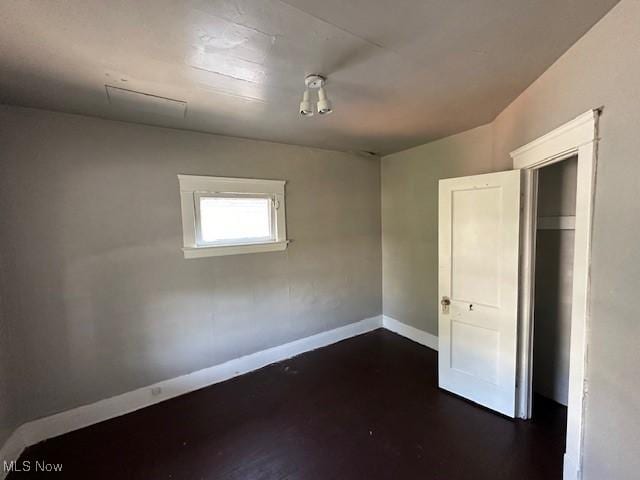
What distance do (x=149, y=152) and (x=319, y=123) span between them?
1510mm

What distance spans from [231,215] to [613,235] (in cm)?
276

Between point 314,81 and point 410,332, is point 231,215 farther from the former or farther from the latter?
point 410,332

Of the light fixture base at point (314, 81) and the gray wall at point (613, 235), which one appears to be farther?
the light fixture base at point (314, 81)

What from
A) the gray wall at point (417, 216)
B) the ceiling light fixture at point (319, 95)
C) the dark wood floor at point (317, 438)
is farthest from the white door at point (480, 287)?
the ceiling light fixture at point (319, 95)

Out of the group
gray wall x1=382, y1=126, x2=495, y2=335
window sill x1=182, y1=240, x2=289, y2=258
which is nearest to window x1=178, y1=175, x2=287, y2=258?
window sill x1=182, y1=240, x2=289, y2=258

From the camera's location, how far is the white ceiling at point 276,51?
1125 millimetres

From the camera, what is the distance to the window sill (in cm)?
260

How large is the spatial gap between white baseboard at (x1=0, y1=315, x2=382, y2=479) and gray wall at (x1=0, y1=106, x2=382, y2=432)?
70 millimetres

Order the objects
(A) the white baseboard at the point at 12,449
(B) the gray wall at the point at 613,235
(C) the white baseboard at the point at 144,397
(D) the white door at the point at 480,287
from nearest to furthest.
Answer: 1. (B) the gray wall at the point at 613,235
2. (A) the white baseboard at the point at 12,449
3. (C) the white baseboard at the point at 144,397
4. (D) the white door at the point at 480,287

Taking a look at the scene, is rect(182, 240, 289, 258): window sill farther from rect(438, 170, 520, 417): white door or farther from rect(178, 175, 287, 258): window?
rect(438, 170, 520, 417): white door

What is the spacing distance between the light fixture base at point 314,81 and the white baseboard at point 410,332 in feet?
9.83

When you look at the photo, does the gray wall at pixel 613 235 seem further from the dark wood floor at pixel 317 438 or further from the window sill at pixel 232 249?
the window sill at pixel 232 249

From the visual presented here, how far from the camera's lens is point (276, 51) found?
54.9 inches

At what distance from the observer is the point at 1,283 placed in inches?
75.3
